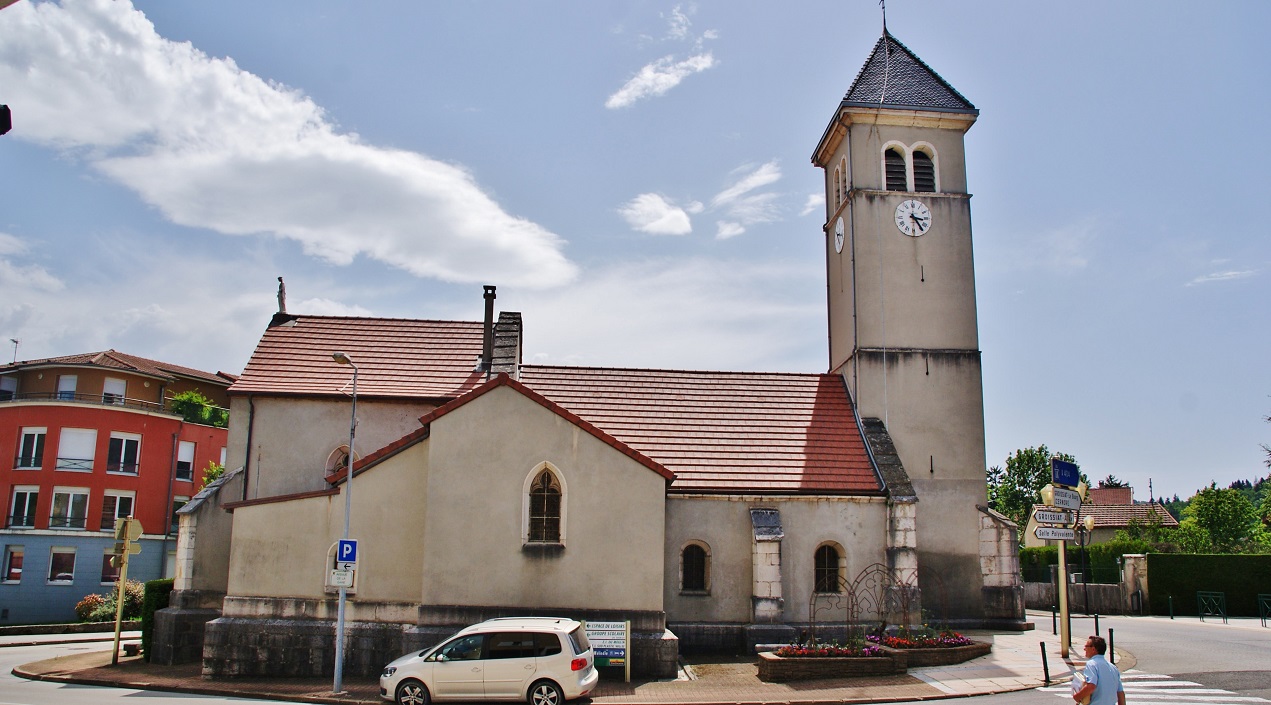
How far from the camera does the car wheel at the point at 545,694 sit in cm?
1519

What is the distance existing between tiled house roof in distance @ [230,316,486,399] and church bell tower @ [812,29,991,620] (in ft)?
40.1

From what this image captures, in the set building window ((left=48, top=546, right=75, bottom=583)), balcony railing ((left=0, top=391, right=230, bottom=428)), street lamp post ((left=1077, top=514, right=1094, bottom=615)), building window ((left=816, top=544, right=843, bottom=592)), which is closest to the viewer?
building window ((left=816, top=544, right=843, bottom=592))

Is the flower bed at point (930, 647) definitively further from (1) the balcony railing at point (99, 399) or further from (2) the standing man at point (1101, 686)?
(1) the balcony railing at point (99, 399)

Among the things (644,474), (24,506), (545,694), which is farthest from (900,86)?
(24,506)

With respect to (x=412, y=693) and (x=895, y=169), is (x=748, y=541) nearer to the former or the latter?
(x=412, y=693)

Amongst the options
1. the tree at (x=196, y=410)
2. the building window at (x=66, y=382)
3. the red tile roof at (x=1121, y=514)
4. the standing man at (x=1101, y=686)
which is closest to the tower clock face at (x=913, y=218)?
the standing man at (x=1101, y=686)

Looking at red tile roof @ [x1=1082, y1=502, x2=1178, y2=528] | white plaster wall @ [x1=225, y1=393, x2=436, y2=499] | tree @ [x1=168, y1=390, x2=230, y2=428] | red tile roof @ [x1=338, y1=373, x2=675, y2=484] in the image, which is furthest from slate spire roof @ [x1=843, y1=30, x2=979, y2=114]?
red tile roof @ [x1=1082, y1=502, x2=1178, y2=528]

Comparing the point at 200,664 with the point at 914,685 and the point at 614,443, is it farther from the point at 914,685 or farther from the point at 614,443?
the point at 914,685

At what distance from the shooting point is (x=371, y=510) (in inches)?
792

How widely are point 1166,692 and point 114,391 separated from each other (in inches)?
1866

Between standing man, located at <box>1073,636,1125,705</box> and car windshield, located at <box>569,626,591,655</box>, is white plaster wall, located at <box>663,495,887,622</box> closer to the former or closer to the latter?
car windshield, located at <box>569,626,591,655</box>

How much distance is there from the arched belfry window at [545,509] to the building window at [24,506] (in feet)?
104

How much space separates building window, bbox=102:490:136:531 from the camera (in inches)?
1606

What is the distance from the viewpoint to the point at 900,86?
29109 millimetres
